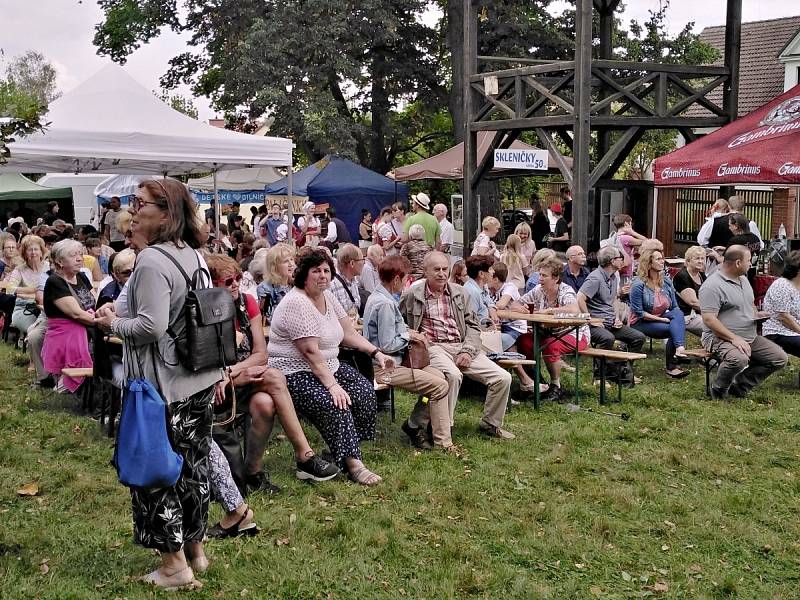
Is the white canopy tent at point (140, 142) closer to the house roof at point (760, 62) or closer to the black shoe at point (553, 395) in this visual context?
the black shoe at point (553, 395)

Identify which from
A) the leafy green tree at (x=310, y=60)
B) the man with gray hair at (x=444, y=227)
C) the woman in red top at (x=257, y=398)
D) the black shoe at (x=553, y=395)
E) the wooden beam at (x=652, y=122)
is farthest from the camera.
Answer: the leafy green tree at (x=310, y=60)

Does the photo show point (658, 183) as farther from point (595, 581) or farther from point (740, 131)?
point (595, 581)

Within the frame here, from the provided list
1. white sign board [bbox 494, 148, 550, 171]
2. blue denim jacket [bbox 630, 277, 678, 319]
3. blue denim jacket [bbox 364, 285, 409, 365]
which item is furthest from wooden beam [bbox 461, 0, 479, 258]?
blue denim jacket [bbox 364, 285, 409, 365]

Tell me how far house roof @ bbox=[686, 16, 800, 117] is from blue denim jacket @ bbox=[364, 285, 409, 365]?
25.9 metres

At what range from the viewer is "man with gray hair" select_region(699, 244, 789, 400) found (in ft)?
27.6

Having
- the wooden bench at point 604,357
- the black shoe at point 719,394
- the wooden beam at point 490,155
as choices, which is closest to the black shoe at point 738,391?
the black shoe at point 719,394

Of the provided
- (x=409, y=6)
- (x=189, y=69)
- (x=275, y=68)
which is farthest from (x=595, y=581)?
(x=189, y=69)

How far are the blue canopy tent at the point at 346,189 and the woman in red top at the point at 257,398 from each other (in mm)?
16610

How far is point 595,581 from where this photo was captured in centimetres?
457

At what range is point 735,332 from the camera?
8516mm

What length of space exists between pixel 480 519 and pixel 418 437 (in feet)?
4.93

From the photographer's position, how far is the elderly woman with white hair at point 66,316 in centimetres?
754

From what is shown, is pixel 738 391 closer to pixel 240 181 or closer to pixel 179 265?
pixel 179 265

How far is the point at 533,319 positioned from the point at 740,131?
5962 millimetres
